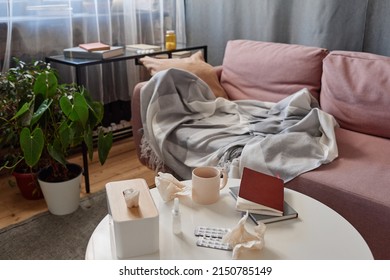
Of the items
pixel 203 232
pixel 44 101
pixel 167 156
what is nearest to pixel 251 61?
pixel 167 156

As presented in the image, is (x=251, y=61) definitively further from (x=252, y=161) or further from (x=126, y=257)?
(x=126, y=257)

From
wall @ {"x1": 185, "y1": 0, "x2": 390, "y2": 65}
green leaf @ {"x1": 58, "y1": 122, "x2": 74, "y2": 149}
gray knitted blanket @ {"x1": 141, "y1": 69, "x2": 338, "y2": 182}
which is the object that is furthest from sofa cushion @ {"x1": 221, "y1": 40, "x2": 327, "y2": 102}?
green leaf @ {"x1": 58, "y1": 122, "x2": 74, "y2": 149}

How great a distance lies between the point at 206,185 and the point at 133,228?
0.94ft

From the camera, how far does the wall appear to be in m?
2.08

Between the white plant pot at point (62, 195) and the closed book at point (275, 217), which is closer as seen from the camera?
the closed book at point (275, 217)

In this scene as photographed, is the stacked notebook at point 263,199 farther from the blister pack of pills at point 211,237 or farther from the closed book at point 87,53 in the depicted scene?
the closed book at point 87,53

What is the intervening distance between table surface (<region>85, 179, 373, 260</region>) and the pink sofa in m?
0.28

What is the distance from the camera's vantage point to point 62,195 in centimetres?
174

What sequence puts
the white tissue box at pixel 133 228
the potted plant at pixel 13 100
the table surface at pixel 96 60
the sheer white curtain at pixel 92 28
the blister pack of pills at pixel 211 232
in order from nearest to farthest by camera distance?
the white tissue box at pixel 133 228 → the blister pack of pills at pixel 211 232 → the potted plant at pixel 13 100 → the table surface at pixel 96 60 → the sheer white curtain at pixel 92 28

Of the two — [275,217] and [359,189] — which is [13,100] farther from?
[359,189]

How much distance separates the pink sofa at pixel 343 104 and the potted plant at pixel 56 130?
0.98ft

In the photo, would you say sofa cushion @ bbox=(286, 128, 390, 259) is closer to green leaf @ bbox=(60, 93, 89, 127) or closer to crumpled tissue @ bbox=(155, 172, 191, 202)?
crumpled tissue @ bbox=(155, 172, 191, 202)

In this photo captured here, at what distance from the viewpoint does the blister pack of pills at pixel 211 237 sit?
34.5 inches

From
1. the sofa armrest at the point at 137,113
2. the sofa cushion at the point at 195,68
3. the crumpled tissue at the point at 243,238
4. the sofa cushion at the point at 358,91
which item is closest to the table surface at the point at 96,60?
the sofa cushion at the point at 195,68
